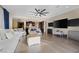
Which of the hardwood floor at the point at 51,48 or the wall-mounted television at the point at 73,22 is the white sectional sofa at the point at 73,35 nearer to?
the wall-mounted television at the point at 73,22

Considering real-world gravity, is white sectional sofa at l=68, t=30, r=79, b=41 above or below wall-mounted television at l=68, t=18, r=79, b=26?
below

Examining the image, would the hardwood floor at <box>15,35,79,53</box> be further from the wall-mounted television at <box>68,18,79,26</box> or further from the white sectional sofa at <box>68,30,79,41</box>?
the wall-mounted television at <box>68,18,79,26</box>

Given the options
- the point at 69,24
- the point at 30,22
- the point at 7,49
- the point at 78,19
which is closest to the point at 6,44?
the point at 7,49

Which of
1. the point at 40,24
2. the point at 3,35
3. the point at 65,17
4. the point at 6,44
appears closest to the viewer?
the point at 6,44

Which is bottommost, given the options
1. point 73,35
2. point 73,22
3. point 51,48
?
point 51,48

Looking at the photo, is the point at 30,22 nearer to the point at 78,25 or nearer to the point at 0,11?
the point at 0,11

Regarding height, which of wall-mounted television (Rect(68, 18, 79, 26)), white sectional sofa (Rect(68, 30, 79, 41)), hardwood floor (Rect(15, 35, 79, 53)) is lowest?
hardwood floor (Rect(15, 35, 79, 53))

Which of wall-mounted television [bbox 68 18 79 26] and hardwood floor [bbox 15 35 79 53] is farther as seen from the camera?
wall-mounted television [bbox 68 18 79 26]

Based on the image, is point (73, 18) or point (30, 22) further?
point (30, 22)

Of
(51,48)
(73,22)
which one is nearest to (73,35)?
(73,22)

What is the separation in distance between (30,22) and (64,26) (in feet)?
31.6

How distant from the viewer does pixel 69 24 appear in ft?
31.2

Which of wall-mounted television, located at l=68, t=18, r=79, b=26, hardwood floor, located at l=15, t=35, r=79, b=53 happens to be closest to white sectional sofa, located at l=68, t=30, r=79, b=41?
wall-mounted television, located at l=68, t=18, r=79, b=26

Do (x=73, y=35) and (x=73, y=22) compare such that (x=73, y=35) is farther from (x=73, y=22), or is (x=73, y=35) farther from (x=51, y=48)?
(x=51, y=48)
